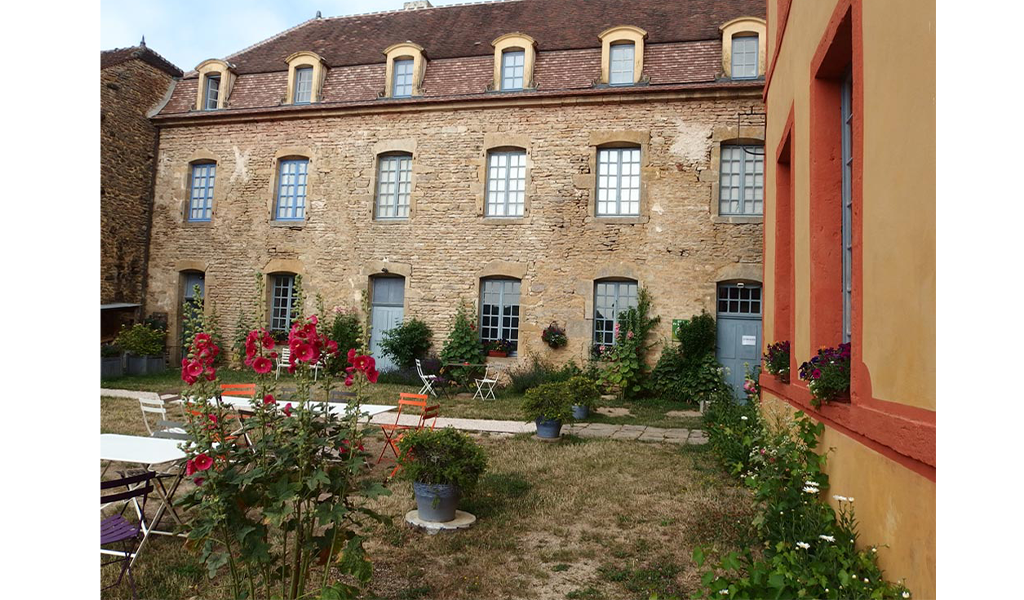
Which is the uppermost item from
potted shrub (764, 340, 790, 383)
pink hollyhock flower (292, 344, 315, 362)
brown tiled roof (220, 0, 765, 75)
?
brown tiled roof (220, 0, 765, 75)

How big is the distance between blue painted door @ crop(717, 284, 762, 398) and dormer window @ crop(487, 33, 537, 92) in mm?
6554

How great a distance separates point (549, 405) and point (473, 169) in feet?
25.4

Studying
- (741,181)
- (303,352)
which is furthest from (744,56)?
(303,352)

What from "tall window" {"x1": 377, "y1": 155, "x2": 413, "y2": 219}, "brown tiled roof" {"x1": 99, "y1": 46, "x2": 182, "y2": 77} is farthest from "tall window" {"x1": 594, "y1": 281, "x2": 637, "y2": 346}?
"brown tiled roof" {"x1": 99, "y1": 46, "x2": 182, "y2": 77}

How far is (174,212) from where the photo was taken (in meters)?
16.3

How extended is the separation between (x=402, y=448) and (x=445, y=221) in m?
9.98

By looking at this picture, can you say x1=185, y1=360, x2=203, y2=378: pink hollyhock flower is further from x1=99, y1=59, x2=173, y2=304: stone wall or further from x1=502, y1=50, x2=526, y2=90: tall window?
x1=99, y1=59, x2=173, y2=304: stone wall

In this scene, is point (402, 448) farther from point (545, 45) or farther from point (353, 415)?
point (545, 45)

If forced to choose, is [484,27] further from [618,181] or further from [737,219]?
[737,219]

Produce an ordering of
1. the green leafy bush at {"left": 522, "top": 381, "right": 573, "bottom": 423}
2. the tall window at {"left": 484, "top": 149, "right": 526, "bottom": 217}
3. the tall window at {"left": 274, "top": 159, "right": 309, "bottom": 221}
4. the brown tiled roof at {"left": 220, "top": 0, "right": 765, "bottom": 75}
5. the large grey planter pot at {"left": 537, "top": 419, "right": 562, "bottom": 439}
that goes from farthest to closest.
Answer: the tall window at {"left": 274, "top": 159, "right": 309, "bottom": 221}
the brown tiled roof at {"left": 220, "top": 0, "right": 765, "bottom": 75}
the tall window at {"left": 484, "top": 149, "right": 526, "bottom": 217}
the large grey planter pot at {"left": 537, "top": 419, "right": 562, "bottom": 439}
the green leafy bush at {"left": 522, "top": 381, "right": 573, "bottom": 423}

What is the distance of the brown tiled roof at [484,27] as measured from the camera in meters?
14.4

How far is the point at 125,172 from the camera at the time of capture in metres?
15.7

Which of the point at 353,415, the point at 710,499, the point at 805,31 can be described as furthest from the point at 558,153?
the point at 353,415

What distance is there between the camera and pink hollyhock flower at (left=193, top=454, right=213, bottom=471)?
2537mm
